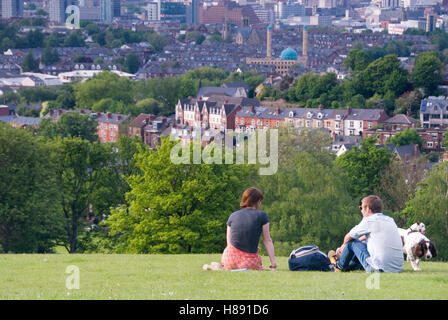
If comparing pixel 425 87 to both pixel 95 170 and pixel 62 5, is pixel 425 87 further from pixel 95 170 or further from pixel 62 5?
pixel 62 5

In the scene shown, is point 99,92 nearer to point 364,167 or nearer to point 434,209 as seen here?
point 364,167

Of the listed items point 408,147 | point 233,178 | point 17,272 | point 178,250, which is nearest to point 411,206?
point 233,178

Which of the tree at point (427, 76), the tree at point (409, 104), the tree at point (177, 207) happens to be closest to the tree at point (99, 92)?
the tree at point (409, 104)

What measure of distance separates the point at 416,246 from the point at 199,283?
2817mm

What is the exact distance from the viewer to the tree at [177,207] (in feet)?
69.6

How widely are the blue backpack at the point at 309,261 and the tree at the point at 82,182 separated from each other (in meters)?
18.7

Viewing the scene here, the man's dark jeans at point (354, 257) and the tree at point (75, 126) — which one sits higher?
the man's dark jeans at point (354, 257)

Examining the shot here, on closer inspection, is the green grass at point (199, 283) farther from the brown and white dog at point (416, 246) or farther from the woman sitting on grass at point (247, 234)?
the woman sitting on grass at point (247, 234)

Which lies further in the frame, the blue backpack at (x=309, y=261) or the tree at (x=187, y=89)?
the tree at (x=187, y=89)

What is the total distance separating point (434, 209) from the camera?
25.9 metres

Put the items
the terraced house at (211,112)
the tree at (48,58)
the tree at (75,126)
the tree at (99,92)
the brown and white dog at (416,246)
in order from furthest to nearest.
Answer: the tree at (48,58)
the tree at (99,92)
the terraced house at (211,112)
the tree at (75,126)
the brown and white dog at (416,246)

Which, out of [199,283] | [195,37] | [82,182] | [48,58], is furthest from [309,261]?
[195,37]

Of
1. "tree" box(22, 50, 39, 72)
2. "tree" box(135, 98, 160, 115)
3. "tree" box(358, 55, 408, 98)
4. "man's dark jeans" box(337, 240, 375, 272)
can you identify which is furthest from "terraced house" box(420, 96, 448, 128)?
"tree" box(22, 50, 39, 72)

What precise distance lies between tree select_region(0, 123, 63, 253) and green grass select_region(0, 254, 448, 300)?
1264 centimetres
